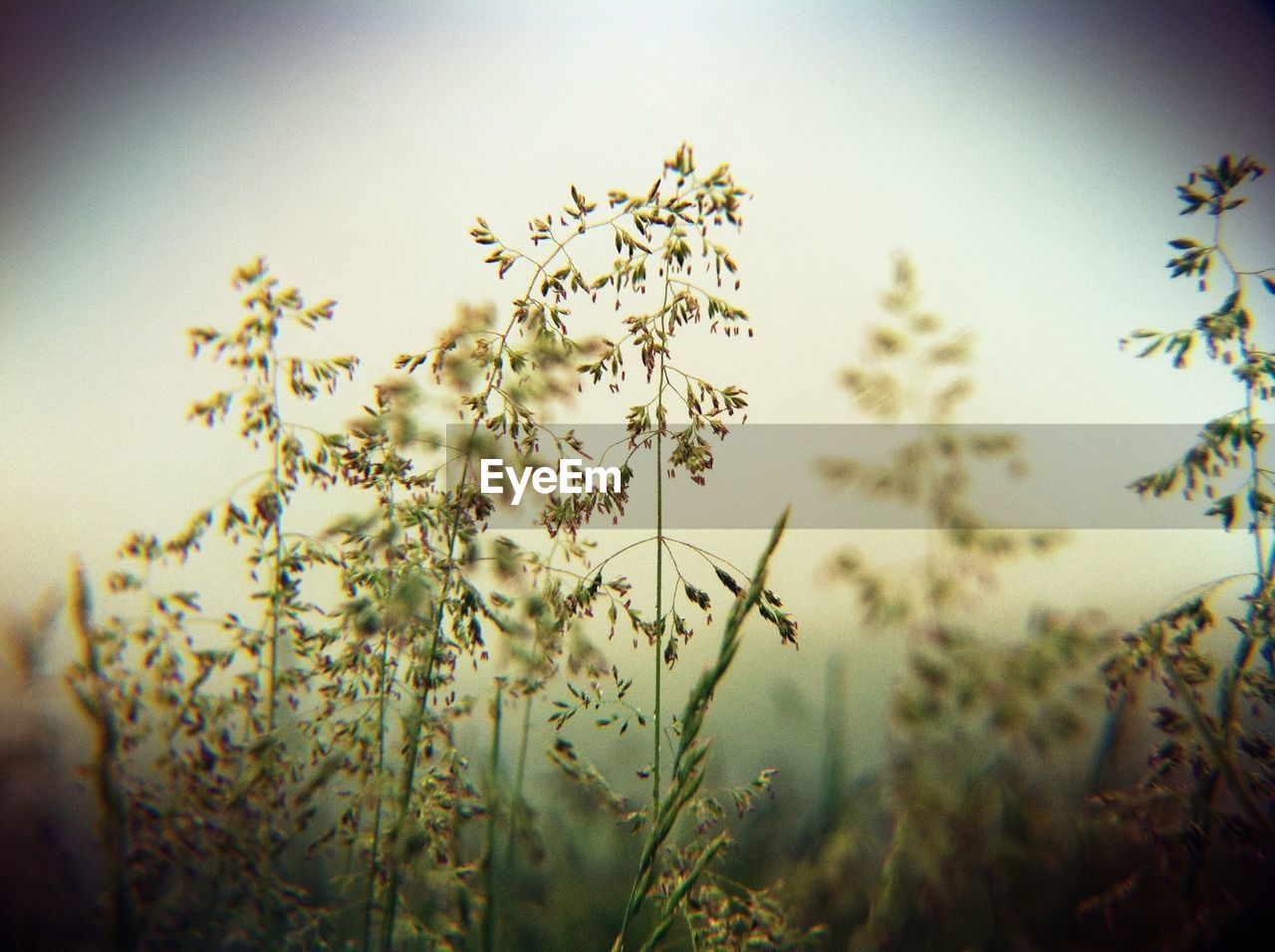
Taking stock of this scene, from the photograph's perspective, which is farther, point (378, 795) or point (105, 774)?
point (378, 795)

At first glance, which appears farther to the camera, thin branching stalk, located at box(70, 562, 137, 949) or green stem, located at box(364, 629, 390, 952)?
green stem, located at box(364, 629, 390, 952)

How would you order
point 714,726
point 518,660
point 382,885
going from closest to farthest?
point 518,660, point 382,885, point 714,726

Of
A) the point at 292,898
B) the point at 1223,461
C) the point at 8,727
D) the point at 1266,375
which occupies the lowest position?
the point at 292,898

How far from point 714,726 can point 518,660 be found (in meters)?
1.00

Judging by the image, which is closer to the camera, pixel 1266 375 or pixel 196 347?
pixel 1266 375

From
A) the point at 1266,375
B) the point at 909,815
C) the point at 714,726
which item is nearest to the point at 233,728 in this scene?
the point at 714,726

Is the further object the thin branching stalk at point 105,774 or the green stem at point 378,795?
the green stem at point 378,795

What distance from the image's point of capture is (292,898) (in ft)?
6.47

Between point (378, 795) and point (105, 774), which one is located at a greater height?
point (105, 774)

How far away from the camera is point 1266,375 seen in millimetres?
1983

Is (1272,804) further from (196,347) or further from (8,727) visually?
(8,727)

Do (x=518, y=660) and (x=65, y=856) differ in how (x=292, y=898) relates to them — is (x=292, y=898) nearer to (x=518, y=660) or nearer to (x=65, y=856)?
(x=65, y=856)

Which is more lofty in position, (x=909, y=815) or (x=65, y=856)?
(x=909, y=815)

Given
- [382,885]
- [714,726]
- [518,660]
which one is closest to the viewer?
[518,660]
